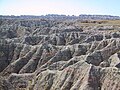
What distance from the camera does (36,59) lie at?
7475 centimetres

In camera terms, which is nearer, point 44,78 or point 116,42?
point 44,78

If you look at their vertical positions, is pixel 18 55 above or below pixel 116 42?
below

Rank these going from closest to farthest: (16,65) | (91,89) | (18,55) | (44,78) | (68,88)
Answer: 1. (91,89)
2. (68,88)
3. (44,78)
4. (16,65)
5. (18,55)

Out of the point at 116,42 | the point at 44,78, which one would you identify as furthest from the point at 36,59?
the point at 44,78

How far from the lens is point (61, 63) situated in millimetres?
57781

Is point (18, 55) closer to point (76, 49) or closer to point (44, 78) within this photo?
point (76, 49)

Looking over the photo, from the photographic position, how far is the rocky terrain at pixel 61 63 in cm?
4450

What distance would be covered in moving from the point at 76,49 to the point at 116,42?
9.69 meters

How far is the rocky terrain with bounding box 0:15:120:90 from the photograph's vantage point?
44.5m

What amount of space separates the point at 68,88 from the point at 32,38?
58.2 m

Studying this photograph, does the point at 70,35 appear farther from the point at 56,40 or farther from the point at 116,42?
the point at 116,42

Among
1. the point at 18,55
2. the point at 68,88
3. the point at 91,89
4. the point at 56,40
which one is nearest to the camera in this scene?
the point at 91,89

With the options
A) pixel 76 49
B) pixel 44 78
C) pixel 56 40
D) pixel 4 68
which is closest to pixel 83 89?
pixel 44 78

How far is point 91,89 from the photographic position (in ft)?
140
